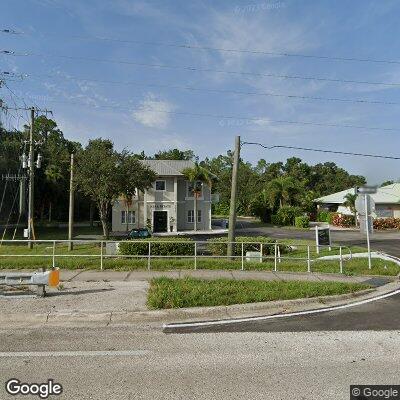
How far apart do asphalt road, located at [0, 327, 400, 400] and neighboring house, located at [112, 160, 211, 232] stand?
35771 millimetres

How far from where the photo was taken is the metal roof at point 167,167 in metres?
43.6

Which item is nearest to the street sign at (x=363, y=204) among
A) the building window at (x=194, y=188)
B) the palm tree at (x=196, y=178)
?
the palm tree at (x=196, y=178)

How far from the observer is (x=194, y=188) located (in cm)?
4444

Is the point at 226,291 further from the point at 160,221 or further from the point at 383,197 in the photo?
the point at 383,197

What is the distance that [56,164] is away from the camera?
5109 cm

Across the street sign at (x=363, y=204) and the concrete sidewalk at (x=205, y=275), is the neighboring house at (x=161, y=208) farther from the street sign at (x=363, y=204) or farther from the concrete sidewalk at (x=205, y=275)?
the concrete sidewalk at (x=205, y=275)

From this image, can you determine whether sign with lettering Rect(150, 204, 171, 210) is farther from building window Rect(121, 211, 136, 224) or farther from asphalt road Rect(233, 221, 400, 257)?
asphalt road Rect(233, 221, 400, 257)

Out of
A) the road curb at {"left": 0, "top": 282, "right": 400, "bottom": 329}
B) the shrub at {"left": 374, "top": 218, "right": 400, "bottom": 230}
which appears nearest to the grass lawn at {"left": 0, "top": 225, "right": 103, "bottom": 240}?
the road curb at {"left": 0, "top": 282, "right": 400, "bottom": 329}

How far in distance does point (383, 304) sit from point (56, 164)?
47866 millimetres

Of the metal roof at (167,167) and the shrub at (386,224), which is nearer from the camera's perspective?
the metal roof at (167,167)

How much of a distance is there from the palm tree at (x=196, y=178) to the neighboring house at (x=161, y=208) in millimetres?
683

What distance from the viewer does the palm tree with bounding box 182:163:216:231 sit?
42156mm

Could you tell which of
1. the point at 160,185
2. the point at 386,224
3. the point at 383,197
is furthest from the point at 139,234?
the point at 383,197

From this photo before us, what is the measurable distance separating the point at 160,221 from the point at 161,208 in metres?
1.42
